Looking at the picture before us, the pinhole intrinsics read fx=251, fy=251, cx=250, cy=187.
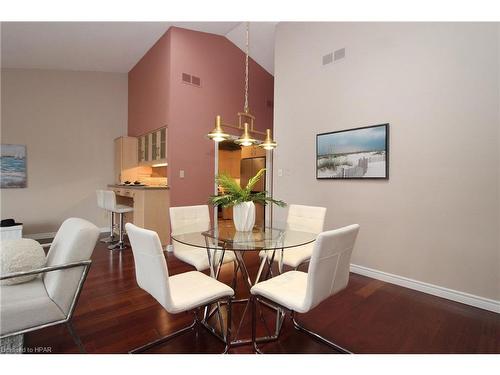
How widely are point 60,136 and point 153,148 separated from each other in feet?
7.08

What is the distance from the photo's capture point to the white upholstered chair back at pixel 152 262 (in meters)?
1.37

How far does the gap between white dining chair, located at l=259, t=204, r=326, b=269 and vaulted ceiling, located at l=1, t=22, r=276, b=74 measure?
3.32 metres

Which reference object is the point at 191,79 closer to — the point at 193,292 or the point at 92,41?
the point at 92,41

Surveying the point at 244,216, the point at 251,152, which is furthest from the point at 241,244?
the point at 251,152

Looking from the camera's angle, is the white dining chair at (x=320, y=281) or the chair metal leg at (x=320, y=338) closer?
the white dining chair at (x=320, y=281)

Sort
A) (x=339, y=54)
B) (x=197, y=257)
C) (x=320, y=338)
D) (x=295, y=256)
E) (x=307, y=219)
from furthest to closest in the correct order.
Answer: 1. (x=339, y=54)
2. (x=307, y=219)
3. (x=295, y=256)
4. (x=197, y=257)
5. (x=320, y=338)

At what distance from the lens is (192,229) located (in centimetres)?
248

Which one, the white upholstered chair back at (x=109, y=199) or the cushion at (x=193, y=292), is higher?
the white upholstered chair back at (x=109, y=199)

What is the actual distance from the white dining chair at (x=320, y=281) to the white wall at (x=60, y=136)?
5252mm

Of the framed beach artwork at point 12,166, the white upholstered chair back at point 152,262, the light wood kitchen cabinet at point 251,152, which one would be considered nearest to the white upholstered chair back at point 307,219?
the white upholstered chair back at point 152,262

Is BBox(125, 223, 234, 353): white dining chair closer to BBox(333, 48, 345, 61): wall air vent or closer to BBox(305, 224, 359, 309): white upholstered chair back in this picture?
BBox(305, 224, 359, 309): white upholstered chair back

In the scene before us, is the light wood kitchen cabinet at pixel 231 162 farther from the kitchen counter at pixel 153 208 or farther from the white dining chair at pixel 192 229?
the white dining chair at pixel 192 229

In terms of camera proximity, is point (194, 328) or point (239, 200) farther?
point (239, 200)
